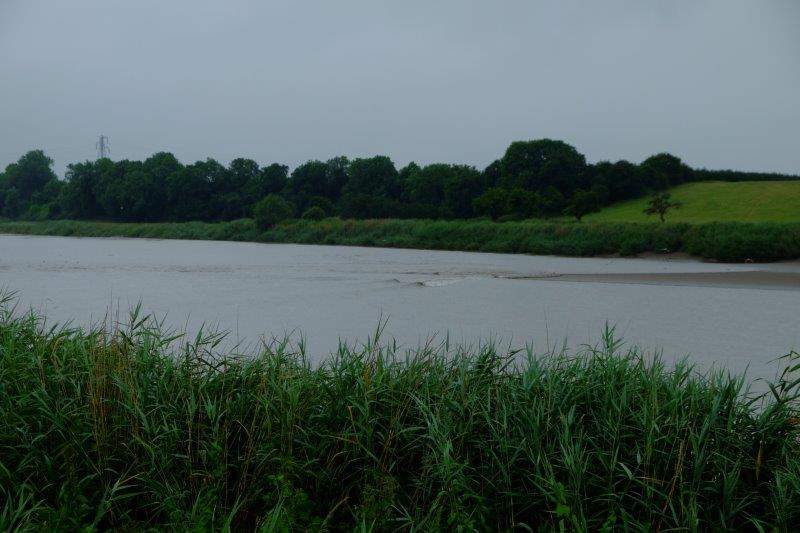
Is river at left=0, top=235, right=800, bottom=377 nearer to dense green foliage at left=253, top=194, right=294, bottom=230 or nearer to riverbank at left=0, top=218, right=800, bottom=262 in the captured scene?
riverbank at left=0, top=218, right=800, bottom=262

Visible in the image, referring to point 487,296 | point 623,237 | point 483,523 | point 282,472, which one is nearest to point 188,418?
point 282,472

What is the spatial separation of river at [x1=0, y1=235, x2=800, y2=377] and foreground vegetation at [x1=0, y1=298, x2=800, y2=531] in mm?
1901

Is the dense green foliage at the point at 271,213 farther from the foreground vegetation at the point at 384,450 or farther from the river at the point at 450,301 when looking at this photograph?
the foreground vegetation at the point at 384,450

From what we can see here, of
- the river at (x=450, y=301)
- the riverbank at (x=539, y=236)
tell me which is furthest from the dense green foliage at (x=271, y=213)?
the river at (x=450, y=301)

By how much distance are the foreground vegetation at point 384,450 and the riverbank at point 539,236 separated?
26439 mm

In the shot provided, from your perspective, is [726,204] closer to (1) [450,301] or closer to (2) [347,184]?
(2) [347,184]

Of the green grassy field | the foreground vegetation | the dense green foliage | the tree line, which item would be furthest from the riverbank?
the foreground vegetation

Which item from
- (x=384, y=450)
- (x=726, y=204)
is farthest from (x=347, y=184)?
(x=384, y=450)

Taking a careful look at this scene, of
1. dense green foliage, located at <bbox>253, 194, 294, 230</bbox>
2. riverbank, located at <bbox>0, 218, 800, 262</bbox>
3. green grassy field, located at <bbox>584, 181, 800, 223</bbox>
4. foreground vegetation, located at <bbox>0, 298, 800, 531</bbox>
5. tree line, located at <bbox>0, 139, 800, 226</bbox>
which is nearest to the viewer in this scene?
foreground vegetation, located at <bbox>0, 298, 800, 531</bbox>

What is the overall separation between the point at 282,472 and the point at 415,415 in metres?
0.91

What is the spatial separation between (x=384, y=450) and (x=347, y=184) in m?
71.6

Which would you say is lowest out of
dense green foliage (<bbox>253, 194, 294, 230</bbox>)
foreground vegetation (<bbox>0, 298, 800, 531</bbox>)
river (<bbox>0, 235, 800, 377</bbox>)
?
river (<bbox>0, 235, 800, 377</bbox>)

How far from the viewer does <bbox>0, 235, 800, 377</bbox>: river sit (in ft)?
32.6

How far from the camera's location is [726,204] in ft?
164
